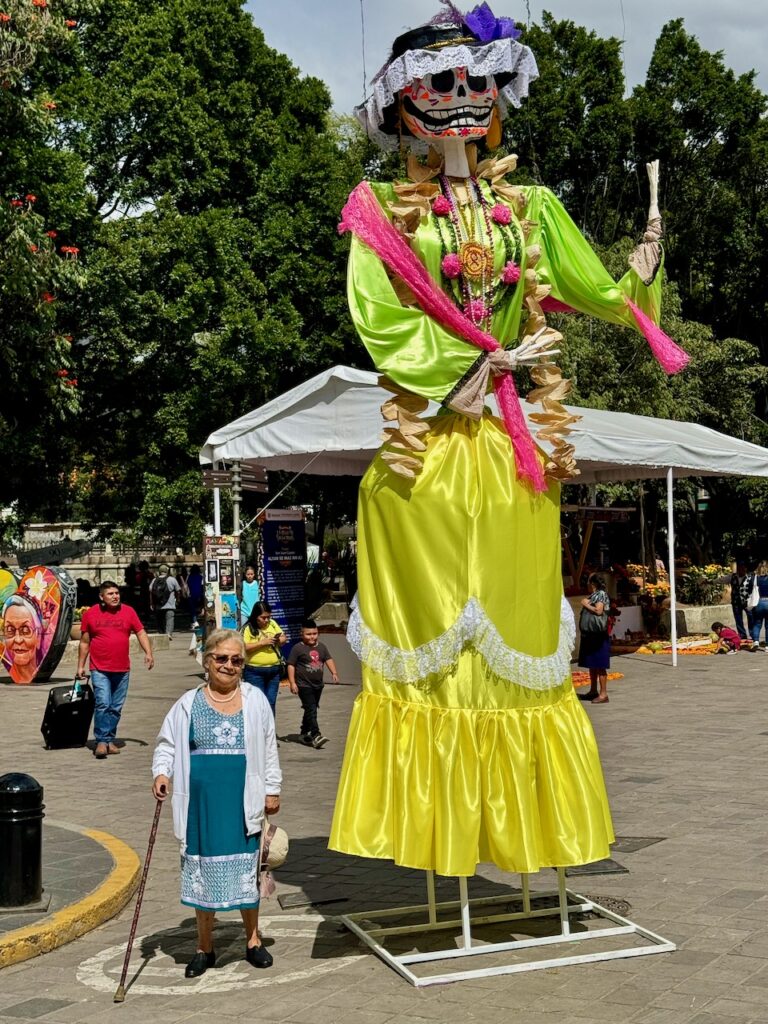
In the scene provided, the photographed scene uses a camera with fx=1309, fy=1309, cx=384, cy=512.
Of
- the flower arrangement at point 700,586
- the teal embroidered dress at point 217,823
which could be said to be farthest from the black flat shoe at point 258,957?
the flower arrangement at point 700,586

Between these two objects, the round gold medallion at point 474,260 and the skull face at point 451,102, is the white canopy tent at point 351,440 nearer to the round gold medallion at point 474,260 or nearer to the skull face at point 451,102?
the skull face at point 451,102

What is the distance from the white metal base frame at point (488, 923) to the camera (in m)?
5.51

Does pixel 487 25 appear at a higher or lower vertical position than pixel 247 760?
higher

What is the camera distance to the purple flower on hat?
6059 millimetres

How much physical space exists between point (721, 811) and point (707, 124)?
28.0 metres

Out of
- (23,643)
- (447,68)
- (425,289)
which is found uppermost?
(447,68)

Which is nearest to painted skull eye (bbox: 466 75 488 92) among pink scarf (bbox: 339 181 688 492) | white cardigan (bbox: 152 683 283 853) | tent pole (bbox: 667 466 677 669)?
pink scarf (bbox: 339 181 688 492)

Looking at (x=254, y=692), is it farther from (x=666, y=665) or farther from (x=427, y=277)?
(x=666, y=665)

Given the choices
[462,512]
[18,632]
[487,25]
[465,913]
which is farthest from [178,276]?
[465,913]

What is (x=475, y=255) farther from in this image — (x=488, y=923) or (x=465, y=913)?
(x=488, y=923)

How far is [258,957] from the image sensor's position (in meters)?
5.67

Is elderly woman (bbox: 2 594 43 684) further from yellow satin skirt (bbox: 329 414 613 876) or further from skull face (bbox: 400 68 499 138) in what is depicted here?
skull face (bbox: 400 68 499 138)

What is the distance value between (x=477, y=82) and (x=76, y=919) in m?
4.39

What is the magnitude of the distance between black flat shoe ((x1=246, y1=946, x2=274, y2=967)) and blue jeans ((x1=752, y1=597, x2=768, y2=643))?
54.0ft
